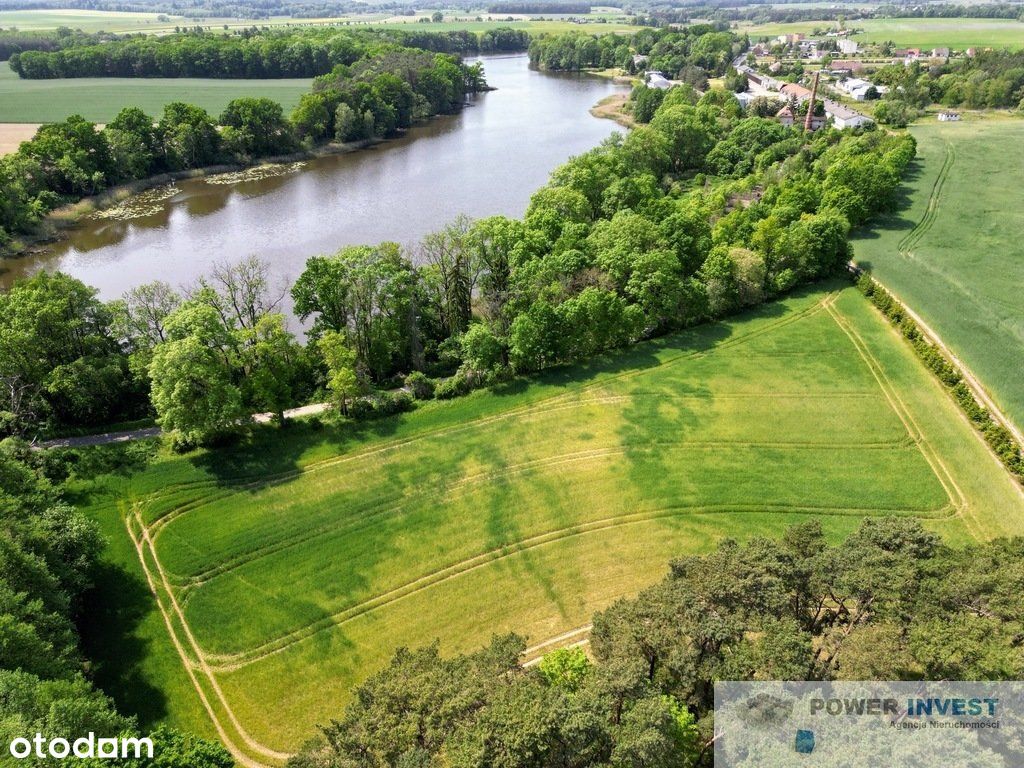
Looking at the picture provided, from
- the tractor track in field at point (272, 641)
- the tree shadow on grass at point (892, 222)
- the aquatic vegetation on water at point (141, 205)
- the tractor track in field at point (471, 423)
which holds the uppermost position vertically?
the aquatic vegetation on water at point (141, 205)

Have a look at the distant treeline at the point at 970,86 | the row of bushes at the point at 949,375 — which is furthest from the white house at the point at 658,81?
the row of bushes at the point at 949,375

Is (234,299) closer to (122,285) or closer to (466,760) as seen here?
(122,285)

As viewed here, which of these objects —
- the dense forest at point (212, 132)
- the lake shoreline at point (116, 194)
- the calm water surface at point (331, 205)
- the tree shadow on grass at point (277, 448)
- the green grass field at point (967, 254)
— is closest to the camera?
the tree shadow on grass at point (277, 448)

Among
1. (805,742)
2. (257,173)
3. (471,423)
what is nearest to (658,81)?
(257,173)

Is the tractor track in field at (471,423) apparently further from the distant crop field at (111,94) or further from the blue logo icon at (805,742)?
the distant crop field at (111,94)

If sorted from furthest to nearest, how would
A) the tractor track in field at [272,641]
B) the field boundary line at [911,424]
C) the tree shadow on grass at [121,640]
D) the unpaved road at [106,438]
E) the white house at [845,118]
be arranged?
the white house at [845,118]
the unpaved road at [106,438]
the field boundary line at [911,424]
the tree shadow on grass at [121,640]
the tractor track in field at [272,641]

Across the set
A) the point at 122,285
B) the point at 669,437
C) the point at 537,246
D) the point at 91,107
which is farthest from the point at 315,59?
the point at 669,437

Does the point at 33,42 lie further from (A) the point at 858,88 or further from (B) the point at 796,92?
(A) the point at 858,88
